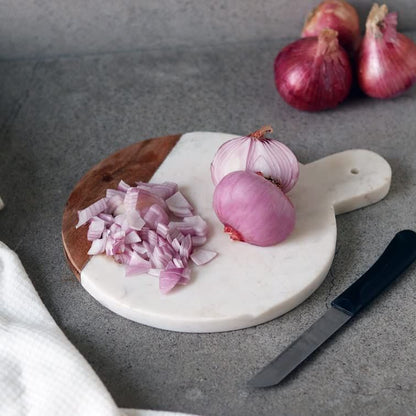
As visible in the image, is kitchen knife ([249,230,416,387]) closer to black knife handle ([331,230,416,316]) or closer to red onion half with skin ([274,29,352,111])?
black knife handle ([331,230,416,316])

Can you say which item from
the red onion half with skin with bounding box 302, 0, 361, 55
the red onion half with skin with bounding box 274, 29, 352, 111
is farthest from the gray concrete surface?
the red onion half with skin with bounding box 274, 29, 352, 111

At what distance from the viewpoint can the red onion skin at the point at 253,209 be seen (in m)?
1.04

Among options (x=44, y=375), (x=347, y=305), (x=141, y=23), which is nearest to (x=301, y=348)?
(x=347, y=305)

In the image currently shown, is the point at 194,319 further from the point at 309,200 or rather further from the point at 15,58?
the point at 15,58

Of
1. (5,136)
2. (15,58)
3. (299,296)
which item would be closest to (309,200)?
(299,296)

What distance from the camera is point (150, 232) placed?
42.4 inches

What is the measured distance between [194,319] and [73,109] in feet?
2.20

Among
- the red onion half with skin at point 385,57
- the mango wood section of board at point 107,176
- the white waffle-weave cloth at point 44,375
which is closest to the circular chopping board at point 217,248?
the mango wood section of board at point 107,176

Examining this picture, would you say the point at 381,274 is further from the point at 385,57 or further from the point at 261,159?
the point at 385,57

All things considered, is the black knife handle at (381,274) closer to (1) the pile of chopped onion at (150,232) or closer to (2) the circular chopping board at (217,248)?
(2) the circular chopping board at (217,248)

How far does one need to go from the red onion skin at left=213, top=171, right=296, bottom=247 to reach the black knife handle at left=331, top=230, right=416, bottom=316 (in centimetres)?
14

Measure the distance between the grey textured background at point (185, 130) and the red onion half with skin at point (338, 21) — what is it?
0.11m

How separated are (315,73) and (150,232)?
49 centimetres

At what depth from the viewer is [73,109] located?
1481 millimetres
